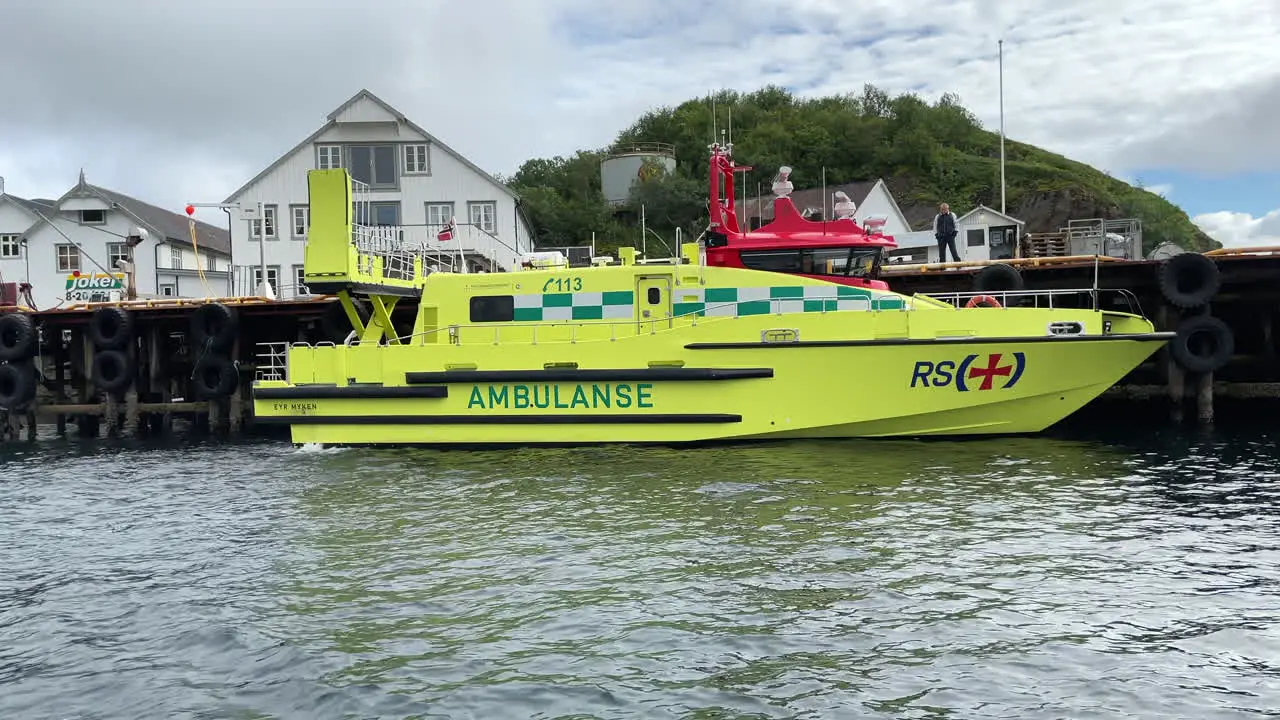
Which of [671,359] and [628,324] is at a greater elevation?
[628,324]

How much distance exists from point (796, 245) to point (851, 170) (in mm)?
48602

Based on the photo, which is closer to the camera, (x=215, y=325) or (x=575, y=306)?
(x=575, y=306)

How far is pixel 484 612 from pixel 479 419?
275 inches

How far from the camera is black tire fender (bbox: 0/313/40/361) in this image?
59.9ft

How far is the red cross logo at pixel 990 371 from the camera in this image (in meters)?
12.0

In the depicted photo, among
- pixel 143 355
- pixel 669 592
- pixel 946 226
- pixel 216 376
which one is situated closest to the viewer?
pixel 669 592

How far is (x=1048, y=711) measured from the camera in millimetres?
4945

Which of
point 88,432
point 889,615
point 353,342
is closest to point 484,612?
point 889,615

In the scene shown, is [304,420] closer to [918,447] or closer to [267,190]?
[918,447]

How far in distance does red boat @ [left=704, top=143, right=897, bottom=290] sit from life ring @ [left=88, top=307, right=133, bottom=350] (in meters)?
11.4

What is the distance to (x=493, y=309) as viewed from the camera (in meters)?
13.9

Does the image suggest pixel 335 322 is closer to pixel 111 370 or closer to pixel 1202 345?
pixel 111 370

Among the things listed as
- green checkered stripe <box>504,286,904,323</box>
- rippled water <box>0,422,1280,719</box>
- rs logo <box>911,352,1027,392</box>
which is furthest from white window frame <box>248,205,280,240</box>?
rs logo <box>911,352,1027,392</box>

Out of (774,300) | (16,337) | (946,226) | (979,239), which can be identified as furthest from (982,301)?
(16,337)
